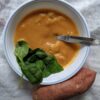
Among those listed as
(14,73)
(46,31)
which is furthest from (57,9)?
(14,73)

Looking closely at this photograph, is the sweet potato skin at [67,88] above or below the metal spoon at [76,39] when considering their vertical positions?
below

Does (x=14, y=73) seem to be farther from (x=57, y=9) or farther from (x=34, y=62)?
(x=57, y=9)

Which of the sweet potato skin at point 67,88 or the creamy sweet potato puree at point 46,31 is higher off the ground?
the creamy sweet potato puree at point 46,31

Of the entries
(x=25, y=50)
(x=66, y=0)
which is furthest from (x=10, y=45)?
(x=66, y=0)

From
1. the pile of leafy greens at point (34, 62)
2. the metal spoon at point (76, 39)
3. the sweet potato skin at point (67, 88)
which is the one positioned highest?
the metal spoon at point (76, 39)
